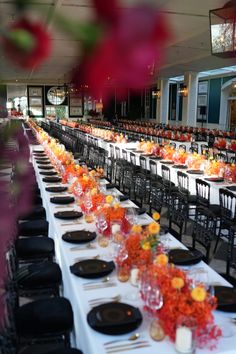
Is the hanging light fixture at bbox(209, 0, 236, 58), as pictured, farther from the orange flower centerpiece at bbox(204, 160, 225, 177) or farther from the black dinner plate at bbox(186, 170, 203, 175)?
the black dinner plate at bbox(186, 170, 203, 175)

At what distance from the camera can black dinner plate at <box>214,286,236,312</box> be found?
216 cm

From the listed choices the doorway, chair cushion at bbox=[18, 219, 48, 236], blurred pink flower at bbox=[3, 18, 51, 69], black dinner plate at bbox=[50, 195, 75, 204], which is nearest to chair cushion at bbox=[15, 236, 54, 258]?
chair cushion at bbox=[18, 219, 48, 236]

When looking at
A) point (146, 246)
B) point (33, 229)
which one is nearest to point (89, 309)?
point (146, 246)

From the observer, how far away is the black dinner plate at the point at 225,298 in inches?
85.0

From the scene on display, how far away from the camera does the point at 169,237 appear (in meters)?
3.35

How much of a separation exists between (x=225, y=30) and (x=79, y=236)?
11.7 ft

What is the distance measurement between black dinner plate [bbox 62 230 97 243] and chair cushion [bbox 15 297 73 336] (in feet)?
1.72

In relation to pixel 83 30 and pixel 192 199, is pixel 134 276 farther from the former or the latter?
pixel 192 199

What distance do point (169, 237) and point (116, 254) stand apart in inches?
31.2

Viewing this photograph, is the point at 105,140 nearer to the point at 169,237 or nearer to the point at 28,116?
the point at 169,237

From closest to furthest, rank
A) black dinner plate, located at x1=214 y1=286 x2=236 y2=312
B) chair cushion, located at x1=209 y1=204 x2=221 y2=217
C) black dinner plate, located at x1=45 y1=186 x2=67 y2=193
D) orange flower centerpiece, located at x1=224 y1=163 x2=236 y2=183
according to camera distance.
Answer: black dinner plate, located at x1=214 y1=286 x2=236 y2=312
black dinner plate, located at x1=45 y1=186 x2=67 y2=193
chair cushion, located at x1=209 y1=204 x2=221 y2=217
orange flower centerpiece, located at x1=224 y1=163 x2=236 y2=183

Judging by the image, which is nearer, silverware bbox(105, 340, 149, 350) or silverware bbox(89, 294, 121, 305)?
silverware bbox(105, 340, 149, 350)

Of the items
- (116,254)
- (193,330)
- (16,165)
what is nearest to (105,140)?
(116,254)

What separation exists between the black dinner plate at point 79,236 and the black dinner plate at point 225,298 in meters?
1.21
